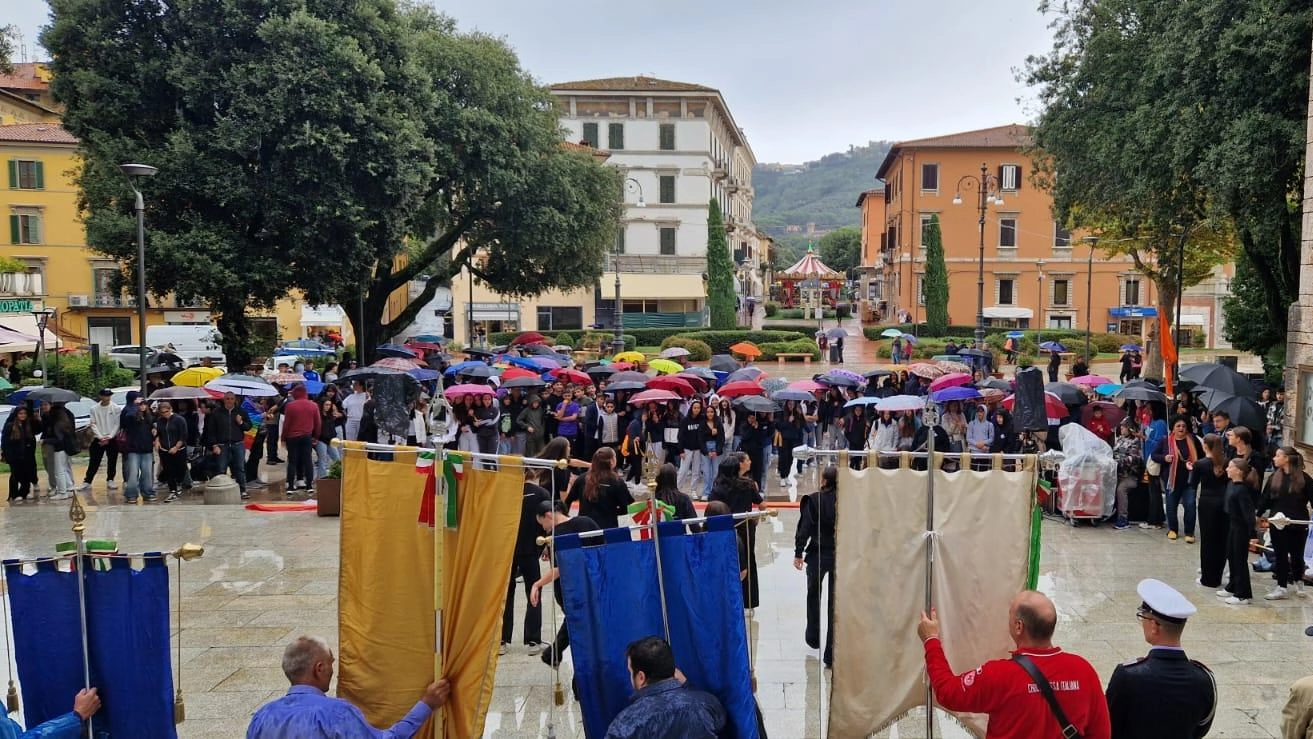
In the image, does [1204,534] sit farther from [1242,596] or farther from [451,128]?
[451,128]

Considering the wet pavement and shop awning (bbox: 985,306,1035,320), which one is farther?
shop awning (bbox: 985,306,1035,320)

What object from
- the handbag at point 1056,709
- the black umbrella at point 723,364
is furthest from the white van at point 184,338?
the handbag at point 1056,709

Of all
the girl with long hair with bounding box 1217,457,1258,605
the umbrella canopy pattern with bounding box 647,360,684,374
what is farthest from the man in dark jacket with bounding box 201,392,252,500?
the girl with long hair with bounding box 1217,457,1258,605

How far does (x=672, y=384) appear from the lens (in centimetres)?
1736

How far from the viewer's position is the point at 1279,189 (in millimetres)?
17000

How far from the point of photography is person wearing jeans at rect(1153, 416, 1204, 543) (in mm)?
11523

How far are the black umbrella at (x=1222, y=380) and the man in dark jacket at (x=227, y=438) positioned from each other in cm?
1480

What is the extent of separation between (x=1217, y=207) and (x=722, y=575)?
16.4 meters

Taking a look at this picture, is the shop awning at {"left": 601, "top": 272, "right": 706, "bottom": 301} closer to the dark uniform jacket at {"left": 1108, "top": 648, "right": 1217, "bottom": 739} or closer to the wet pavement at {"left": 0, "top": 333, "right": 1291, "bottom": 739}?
the wet pavement at {"left": 0, "top": 333, "right": 1291, "bottom": 739}

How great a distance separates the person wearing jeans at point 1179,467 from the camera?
11523mm

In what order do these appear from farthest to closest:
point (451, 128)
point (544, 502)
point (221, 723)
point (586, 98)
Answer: point (586, 98) < point (451, 128) < point (544, 502) < point (221, 723)

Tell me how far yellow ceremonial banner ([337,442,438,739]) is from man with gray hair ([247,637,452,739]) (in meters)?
0.80

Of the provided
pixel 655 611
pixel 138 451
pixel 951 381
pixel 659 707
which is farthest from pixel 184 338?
pixel 659 707

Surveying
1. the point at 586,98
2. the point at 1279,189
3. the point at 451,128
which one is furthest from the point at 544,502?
the point at 586,98
